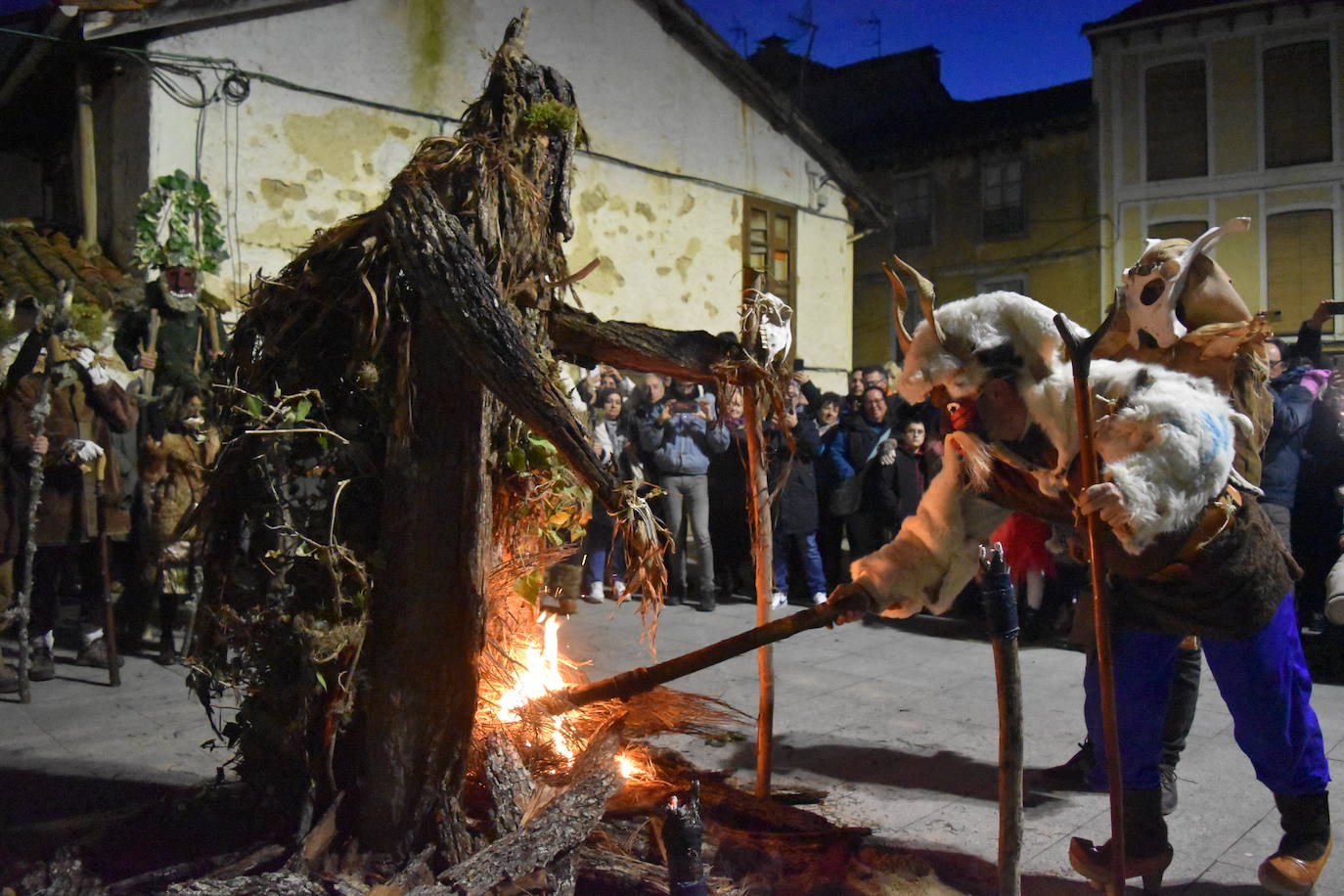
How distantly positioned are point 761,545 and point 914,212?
22.5 meters

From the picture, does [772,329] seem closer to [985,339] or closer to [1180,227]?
[985,339]

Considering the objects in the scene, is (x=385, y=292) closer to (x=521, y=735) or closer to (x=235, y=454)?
(x=235, y=454)

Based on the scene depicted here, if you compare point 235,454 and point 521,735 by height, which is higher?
point 235,454

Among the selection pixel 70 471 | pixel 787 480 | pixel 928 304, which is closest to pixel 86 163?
pixel 70 471

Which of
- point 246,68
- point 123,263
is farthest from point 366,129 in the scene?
point 123,263

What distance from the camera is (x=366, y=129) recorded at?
1120cm

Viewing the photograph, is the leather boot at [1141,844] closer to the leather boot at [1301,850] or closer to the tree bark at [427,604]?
the leather boot at [1301,850]

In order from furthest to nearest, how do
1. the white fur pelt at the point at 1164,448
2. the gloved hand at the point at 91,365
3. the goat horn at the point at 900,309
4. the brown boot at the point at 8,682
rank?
the gloved hand at the point at 91,365 → the brown boot at the point at 8,682 → the goat horn at the point at 900,309 → the white fur pelt at the point at 1164,448

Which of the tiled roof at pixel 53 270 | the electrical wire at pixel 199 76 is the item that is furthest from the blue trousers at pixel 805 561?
the electrical wire at pixel 199 76

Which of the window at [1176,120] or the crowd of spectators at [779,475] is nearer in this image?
the crowd of spectators at [779,475]

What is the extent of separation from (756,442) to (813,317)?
1234 cm

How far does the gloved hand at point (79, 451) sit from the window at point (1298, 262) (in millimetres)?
21061

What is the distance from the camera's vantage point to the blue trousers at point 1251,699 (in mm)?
3250

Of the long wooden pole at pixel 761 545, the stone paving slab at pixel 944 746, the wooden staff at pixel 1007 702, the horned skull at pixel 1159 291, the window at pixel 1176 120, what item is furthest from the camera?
the window at pixel 1176 120
